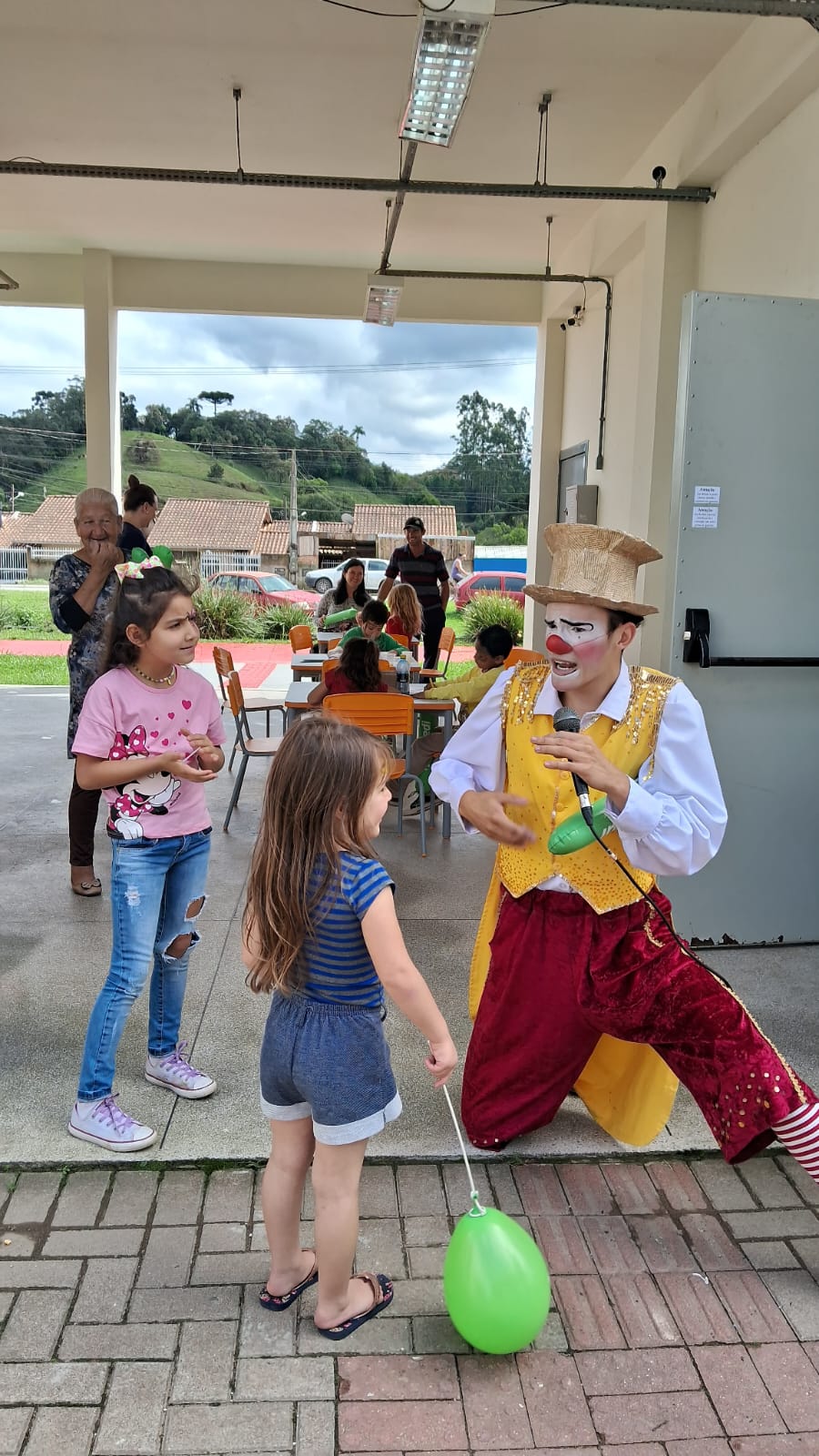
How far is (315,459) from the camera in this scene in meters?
23.5

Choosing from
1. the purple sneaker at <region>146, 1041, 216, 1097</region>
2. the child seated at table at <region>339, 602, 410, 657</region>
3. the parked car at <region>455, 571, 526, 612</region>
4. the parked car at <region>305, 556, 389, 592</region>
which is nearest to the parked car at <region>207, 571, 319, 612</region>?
the parked car at <region>305, 556, 389, 592</region>

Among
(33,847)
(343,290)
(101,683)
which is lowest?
(33,847)

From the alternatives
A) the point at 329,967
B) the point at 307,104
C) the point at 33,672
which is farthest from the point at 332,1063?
the point at 33,672

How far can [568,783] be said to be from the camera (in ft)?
8.43

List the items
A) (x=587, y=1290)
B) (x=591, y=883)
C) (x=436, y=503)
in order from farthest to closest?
(x=436, y=503) → (x=591, y=883) → (x=587, y=1290)

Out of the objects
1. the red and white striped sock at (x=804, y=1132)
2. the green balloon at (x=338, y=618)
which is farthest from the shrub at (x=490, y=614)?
the red and white striped sock at (x=804, y=1132)

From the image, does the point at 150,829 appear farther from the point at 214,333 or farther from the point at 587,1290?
the point at 214,333

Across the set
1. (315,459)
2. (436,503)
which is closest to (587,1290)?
(436,503)

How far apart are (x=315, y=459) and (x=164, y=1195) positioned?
22148mm

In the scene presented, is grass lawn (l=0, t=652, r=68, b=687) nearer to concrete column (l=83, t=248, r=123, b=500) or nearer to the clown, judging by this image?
concrete column (l=83, t=248, r=123, b=500)

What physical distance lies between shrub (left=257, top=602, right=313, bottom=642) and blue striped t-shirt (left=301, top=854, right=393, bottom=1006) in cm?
1740

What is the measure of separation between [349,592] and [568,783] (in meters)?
7.30

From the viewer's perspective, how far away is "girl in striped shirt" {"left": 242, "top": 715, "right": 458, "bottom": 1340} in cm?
195

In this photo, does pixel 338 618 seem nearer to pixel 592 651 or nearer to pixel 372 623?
pixel 372 623
